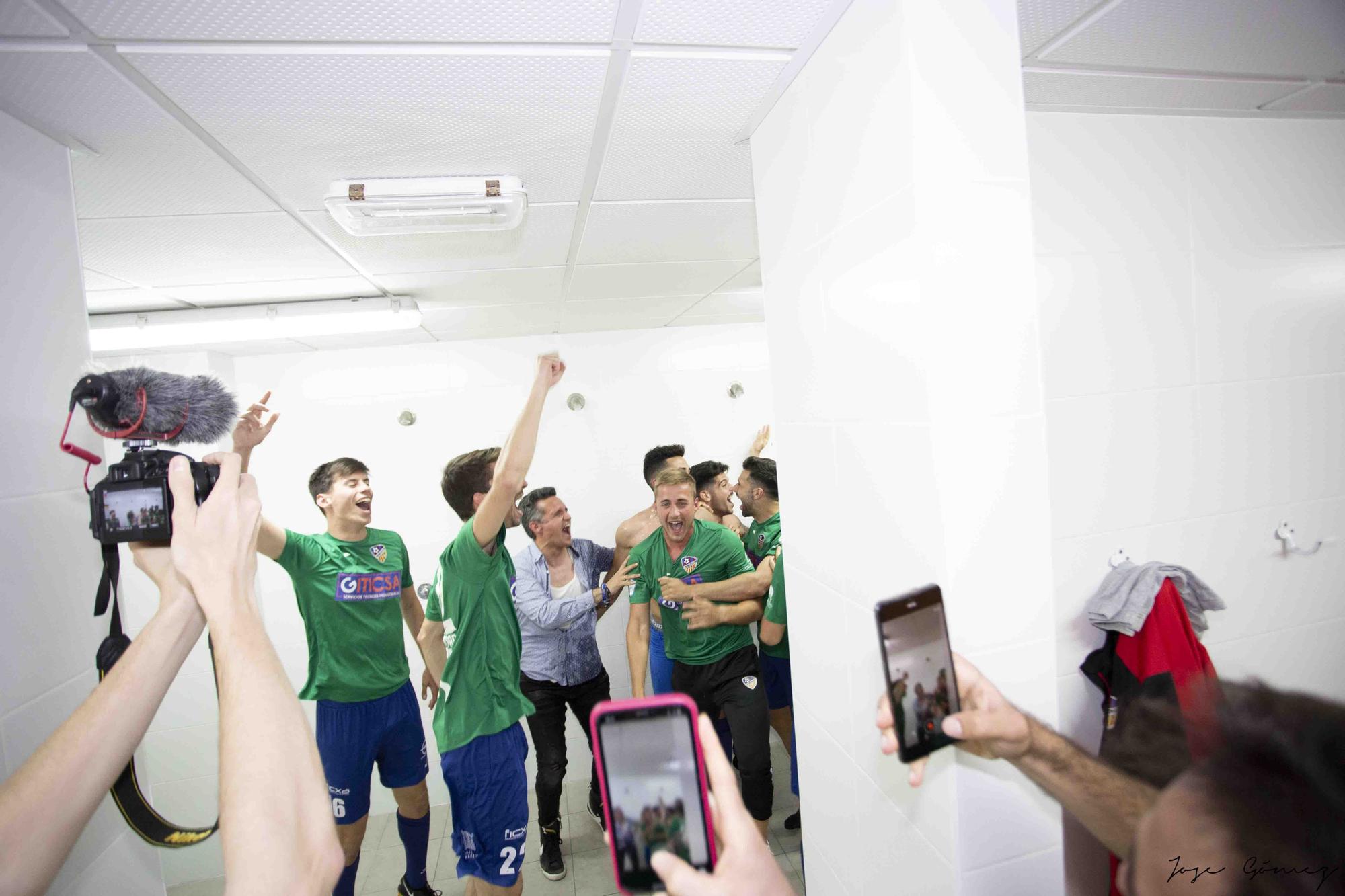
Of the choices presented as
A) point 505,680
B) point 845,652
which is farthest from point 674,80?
point 505,680

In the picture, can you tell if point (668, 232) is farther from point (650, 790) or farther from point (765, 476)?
point (650, 790)

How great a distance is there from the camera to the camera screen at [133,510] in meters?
0.81

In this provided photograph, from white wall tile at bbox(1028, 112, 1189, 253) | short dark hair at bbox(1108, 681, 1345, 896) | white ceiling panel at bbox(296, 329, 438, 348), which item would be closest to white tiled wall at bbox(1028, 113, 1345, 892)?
white wall tile at bbox(1028, 112, 1189, 253)

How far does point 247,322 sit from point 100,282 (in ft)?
1.70

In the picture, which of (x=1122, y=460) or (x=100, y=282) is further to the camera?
(x=100, y=282)

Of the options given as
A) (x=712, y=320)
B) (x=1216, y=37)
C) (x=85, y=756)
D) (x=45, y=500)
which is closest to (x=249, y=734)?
(x=85, y=756)

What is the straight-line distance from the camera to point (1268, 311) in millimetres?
1560

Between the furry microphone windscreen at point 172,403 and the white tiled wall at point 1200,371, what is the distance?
1737mm

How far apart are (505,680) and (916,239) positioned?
6.39 ft

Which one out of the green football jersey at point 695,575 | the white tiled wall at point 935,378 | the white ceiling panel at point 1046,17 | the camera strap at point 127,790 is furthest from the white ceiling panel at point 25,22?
the green football jersey at point 695,575

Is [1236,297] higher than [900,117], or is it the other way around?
[900,117]

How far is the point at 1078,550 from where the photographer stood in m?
1.45

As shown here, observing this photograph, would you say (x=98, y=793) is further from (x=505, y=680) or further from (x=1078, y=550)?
(x=1078, y=550)

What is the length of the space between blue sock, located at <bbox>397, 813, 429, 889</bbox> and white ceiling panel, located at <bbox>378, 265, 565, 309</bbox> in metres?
2.22
